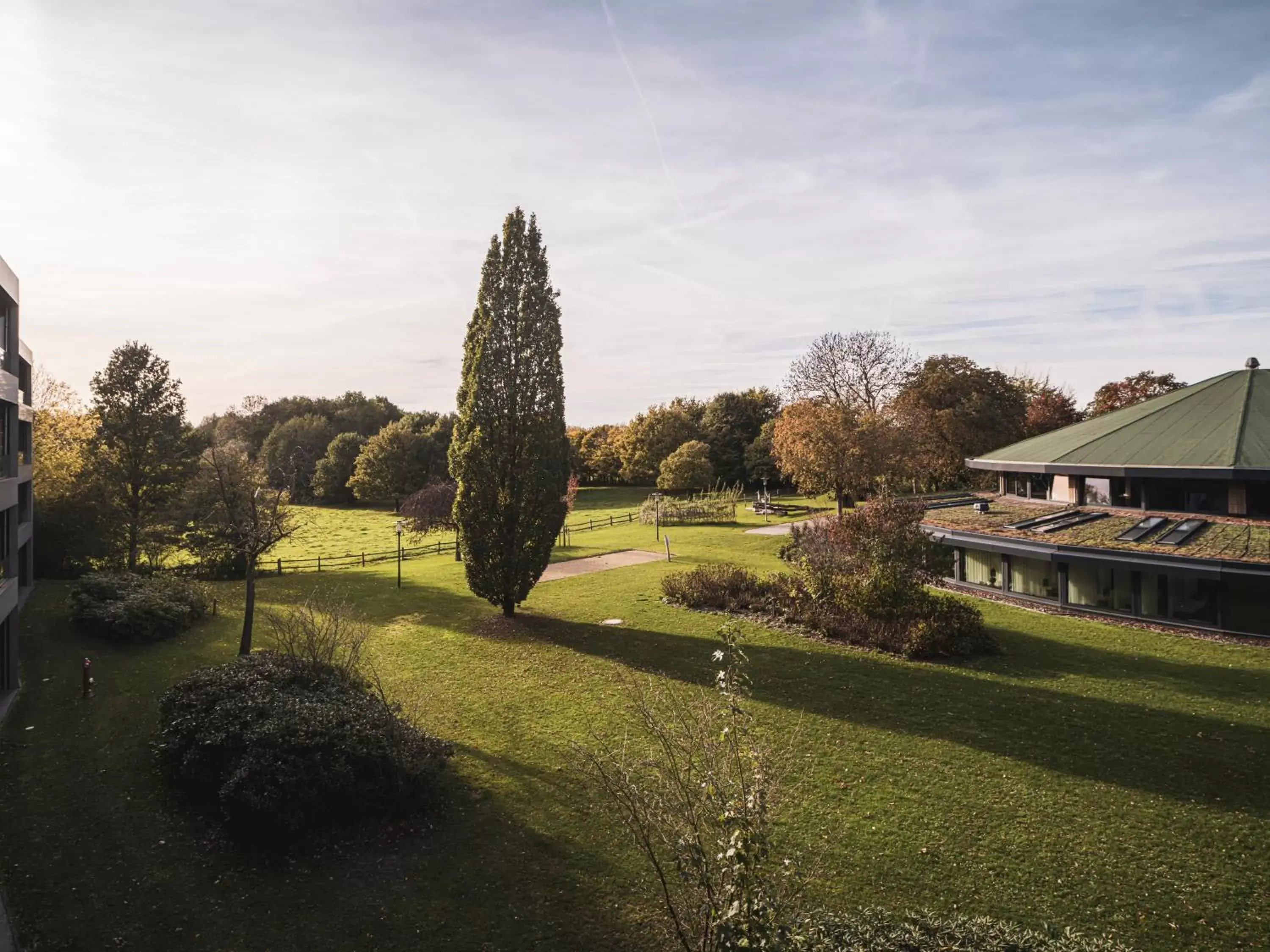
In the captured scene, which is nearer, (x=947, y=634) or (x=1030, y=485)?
(x=947, y=634)

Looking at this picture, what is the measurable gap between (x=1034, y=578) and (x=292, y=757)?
69.1 ft

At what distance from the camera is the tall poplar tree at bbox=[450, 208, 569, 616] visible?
19781mm

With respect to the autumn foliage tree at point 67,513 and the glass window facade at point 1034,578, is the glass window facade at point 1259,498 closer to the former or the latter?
the glass window facade at point 1034,578

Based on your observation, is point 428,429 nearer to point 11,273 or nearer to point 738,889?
point 11,273

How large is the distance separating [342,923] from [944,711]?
10.6 metres

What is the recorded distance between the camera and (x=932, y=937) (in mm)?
6395

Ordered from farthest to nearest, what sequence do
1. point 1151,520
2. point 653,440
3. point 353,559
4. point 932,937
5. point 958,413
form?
1. point 653,440
2. point 958,413
3. point 353,559
4. point 1151,520
5. point 932,937

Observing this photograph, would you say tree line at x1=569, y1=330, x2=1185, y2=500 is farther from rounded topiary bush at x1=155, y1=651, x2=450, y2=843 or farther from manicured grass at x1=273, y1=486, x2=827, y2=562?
rounded topiary bush at x1=155, y1=651, x2=450, y2=843

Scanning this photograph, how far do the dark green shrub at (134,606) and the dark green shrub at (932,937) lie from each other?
1957cm

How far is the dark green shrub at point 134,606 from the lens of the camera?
725 inches

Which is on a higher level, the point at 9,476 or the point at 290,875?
the point at 9,476

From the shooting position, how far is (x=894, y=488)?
36031mm

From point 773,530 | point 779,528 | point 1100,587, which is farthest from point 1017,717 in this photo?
point 779,528

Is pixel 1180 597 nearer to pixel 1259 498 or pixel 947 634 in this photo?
pixel 1259 498
